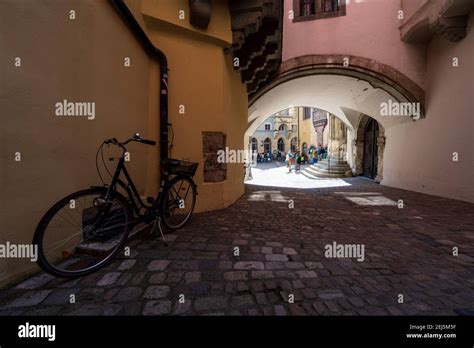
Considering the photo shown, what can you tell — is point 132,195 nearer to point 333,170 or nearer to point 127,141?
point 127,141

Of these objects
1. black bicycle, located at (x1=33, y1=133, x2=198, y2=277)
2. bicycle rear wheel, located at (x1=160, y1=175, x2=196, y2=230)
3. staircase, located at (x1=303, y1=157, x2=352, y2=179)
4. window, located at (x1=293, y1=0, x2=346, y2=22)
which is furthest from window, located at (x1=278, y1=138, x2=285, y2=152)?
black bicycle, located at (x1=33, y1=133, x2=198, y2=277)

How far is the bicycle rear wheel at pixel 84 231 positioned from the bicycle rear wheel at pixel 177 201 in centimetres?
71

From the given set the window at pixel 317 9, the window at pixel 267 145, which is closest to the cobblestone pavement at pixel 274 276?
the window at pixel 317 9

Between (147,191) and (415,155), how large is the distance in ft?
25.7

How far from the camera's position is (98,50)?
2.48 m

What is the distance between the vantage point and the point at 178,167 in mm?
2924

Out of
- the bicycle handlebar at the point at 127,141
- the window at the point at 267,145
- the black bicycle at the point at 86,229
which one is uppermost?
the window at the point at 267,145

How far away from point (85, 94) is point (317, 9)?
790 cm

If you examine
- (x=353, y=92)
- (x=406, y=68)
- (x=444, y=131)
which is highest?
(x=406, y=68)

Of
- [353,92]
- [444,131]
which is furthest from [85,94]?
[353,92]

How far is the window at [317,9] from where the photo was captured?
7.05 m

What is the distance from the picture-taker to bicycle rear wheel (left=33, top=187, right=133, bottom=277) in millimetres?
1857

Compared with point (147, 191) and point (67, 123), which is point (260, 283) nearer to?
point (67, 123)

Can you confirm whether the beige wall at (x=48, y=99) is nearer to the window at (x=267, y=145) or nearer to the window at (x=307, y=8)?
the window at (x=307, y=8)
